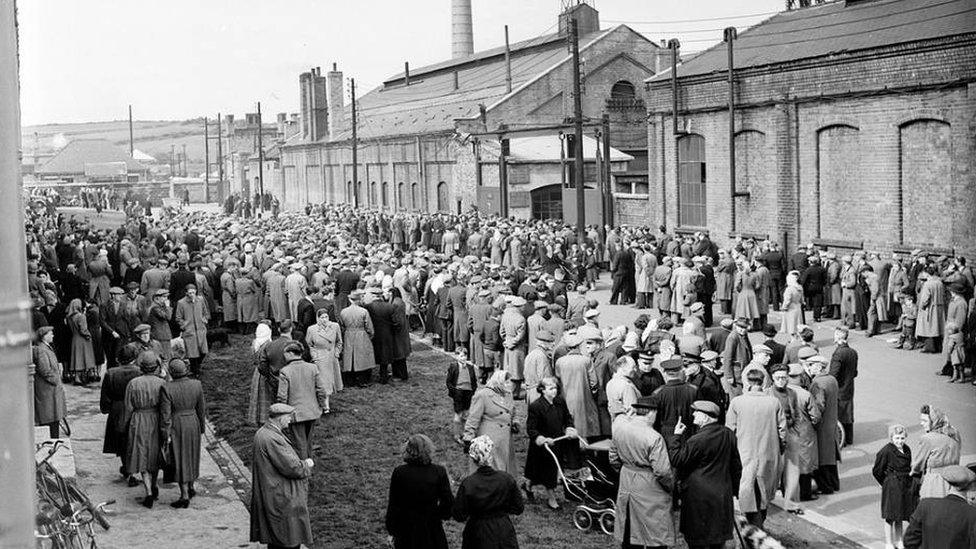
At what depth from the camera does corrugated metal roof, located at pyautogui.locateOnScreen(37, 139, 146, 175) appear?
9562 centimetres

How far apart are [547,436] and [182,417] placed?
151 inches

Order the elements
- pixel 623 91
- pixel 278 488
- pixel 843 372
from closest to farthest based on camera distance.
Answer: pixel 278 488
pixel 843 372
pixel 623 91

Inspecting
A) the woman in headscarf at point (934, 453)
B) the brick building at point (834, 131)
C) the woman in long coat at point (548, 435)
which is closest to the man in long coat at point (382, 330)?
the woman in long coat at point (548, 435)

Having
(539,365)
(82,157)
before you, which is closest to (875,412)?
(539,365)

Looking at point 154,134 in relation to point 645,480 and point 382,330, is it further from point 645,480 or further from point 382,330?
point 645,480

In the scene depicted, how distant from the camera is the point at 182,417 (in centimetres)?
1134

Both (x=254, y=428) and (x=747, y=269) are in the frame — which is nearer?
(x=254, y=428)

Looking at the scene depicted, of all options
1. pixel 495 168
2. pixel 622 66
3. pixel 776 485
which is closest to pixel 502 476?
pixel 776 485

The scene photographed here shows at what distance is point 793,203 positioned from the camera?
28.2 meters

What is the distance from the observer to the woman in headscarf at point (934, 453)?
8.72 meters

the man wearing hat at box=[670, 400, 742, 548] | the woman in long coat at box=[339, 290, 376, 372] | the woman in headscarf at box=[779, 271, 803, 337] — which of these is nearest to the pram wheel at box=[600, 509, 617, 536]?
the man wearing hat at box=[670, 400, 742, 548]

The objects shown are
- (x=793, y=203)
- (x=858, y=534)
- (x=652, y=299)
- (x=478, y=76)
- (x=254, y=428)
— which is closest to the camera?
(x=858, y=534)

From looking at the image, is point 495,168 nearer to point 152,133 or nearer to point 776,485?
Result: point 776,485

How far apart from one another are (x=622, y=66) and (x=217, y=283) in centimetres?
3116
